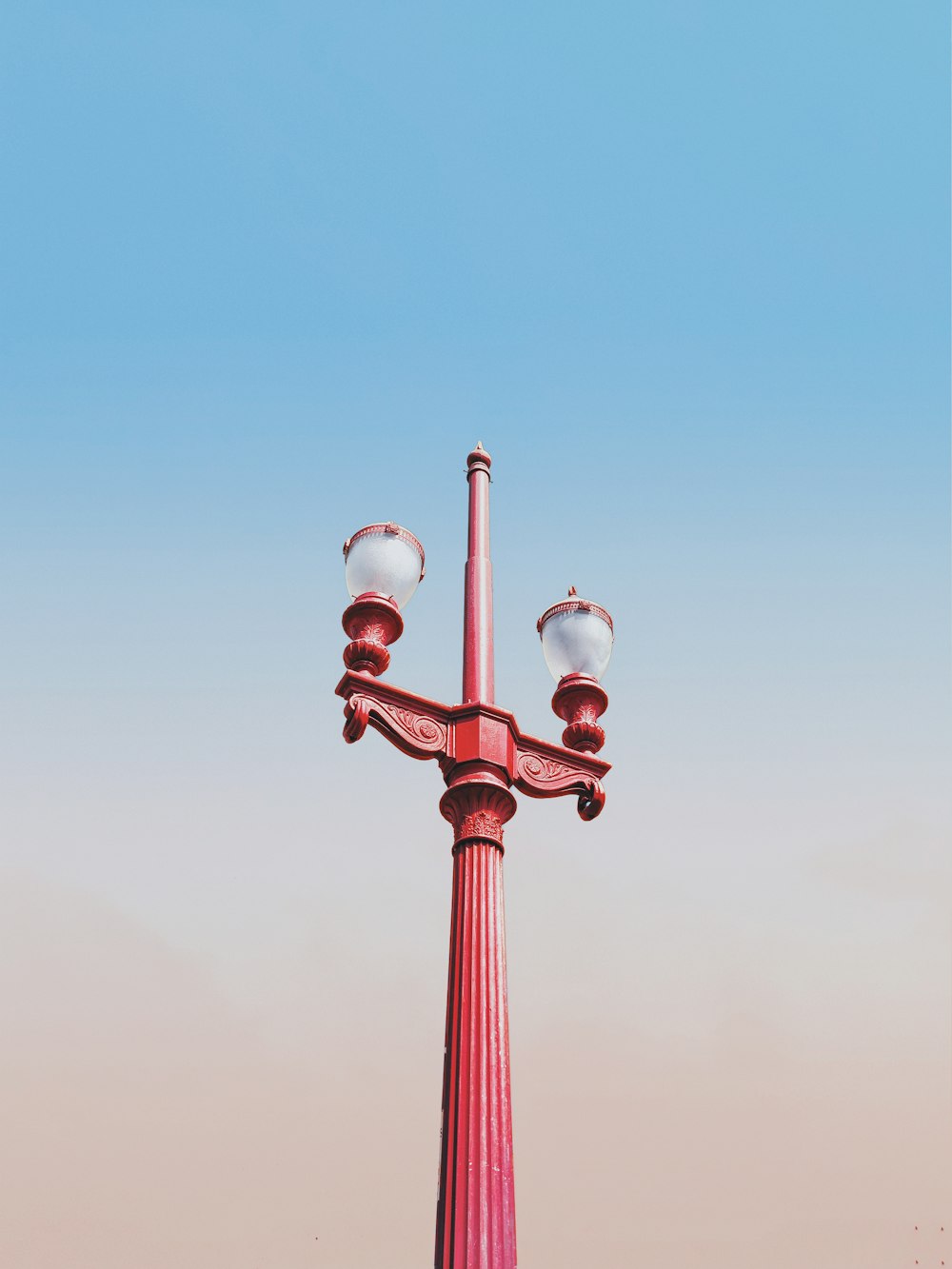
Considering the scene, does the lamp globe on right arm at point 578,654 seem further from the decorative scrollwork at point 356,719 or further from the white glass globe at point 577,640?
the decorative scrollwork at point 356,719

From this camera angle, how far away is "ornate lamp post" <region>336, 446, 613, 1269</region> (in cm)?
363

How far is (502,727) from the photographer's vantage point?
5137mm

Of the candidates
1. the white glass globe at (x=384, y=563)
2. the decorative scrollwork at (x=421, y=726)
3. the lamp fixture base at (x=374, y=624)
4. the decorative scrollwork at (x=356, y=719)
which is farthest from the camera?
the white glass globe at (x=384, y=563)

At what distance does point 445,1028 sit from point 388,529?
278 cm

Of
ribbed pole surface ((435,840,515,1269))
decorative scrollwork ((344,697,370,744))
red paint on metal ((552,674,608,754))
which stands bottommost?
ribbed pole surface ((435,840,515,1269))

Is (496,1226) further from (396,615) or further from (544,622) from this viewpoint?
(544,622)

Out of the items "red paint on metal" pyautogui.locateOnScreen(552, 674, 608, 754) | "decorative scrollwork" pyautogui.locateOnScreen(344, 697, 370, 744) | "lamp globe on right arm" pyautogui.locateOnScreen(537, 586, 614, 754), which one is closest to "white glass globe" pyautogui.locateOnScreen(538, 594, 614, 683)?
"lamp globe on right arm" pyautogui.locateOnScreen(537, 586, 614, 754)

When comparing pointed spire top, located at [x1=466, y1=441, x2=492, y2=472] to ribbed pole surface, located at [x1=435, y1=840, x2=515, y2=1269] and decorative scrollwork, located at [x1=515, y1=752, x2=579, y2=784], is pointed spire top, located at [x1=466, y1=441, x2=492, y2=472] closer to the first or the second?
decorative scrollwork, located at [x1=515, y1=752, x2=579, y2=784]

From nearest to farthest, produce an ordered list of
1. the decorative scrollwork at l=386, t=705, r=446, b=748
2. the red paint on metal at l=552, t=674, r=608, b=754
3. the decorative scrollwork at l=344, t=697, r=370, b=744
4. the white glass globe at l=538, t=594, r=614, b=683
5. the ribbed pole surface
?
the ribbed pole surface, the decorative scrollwork at l=344, t=697, r=370, b=744, the decorative scrollwork at l=386, t=705, r=446, b=748, the red paint on metal at l=552, t=674, r=608, b=754, the white glass globe at l=538, t=594, r=614, b=683

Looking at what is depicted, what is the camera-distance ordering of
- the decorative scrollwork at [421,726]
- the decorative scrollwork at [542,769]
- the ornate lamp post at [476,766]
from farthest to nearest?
1. the decorative scrollwork at [542,769]
2. the decorative scrollwork at [421,726]
3. the ornate lamp post at [476,766]

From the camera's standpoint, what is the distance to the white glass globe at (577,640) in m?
6.19

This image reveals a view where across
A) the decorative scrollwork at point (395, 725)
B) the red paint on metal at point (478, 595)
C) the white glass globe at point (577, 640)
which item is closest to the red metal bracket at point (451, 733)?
the decorative scrollwork at point (395, 725)

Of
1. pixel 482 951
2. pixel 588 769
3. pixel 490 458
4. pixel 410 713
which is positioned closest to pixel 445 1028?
pixel 482 951

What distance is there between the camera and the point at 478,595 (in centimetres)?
580
